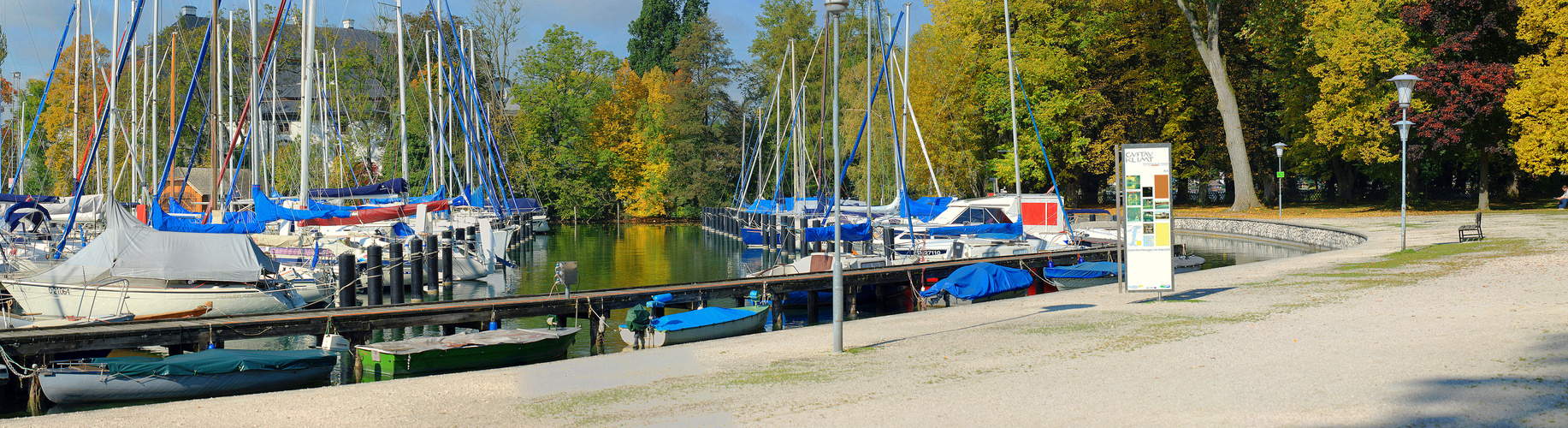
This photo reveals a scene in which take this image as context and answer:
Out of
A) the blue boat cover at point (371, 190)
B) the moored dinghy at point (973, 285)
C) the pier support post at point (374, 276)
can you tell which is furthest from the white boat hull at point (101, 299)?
the blue boat cover at point (371, 190)

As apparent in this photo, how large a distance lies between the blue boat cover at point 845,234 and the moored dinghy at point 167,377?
21.2 meters

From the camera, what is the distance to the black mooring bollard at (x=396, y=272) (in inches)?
1053

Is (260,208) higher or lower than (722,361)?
higher

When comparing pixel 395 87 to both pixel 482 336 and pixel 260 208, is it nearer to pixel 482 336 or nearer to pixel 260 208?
pixel 260 208

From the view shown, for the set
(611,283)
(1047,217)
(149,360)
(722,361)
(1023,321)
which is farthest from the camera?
(1047,217)

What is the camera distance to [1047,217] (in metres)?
39.4

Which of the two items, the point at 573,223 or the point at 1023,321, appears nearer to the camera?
the point at 1023,321

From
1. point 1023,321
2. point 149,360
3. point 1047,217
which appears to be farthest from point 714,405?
point 1047,217

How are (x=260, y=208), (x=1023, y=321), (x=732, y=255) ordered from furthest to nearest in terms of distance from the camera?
1. (x=732, y=255)
2. (x=260, y=208)
3. (x=1023, y=321)

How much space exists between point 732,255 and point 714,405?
3716 centimetres

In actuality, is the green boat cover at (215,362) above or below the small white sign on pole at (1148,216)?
below

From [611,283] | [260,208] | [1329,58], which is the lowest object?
[611,283]

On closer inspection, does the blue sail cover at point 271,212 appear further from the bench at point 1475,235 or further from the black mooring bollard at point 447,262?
the bench at point 1475,235

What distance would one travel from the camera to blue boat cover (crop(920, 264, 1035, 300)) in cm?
2622
